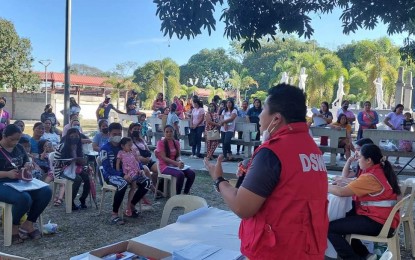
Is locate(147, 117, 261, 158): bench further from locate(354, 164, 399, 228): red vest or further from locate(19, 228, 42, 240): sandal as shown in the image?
locate(354, 164, 399, 228): red vest

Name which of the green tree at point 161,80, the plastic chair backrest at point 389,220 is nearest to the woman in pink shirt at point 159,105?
the plastic chair backrest at point 389,220

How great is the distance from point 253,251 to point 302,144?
511 mm

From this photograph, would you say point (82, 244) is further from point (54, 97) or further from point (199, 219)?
point (54, 97)

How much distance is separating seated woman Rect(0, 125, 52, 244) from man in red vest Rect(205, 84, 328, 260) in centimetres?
355

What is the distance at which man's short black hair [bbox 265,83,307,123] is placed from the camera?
74.5 inches

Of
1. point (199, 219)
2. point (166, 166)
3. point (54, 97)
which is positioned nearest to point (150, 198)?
point (166, 166)

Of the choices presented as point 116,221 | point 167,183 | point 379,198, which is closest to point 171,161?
point 167,183

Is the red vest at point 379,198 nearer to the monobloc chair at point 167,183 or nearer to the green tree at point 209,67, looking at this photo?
the monobloc chair at point 167,183

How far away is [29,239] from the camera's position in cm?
496

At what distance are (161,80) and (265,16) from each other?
94.0ft

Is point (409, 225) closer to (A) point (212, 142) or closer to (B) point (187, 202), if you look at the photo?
(B) point (187, 202)

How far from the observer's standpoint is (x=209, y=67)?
192 ft

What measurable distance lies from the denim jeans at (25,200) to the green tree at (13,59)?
24633 mm

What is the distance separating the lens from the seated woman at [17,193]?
468cm
